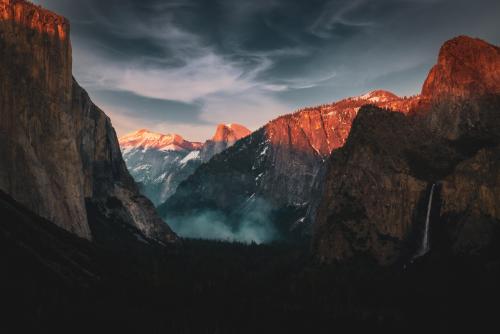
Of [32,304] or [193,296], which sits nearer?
[32,304]

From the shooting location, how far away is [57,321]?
429 feet

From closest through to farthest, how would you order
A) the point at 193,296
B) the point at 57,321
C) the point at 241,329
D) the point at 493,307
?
the point at 57,321, the point at 241,329, the point at 493,307, the point at 193,296

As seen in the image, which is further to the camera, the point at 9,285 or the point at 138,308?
the point at 138,308

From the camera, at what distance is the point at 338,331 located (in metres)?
158

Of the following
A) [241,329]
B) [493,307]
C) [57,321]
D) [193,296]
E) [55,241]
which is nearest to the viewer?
[57,321]

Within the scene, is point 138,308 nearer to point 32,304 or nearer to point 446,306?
point 32,304

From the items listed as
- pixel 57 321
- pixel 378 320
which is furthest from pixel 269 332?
pixel 57 321

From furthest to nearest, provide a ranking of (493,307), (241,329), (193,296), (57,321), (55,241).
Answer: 1. (193,296)
2. (55,241)
3. (493,307)
4. (241,329)
5. (57,321)

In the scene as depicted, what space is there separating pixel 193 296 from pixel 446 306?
79.4 m

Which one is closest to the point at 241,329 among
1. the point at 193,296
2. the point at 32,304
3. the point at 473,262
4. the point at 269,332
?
the point at 269,332

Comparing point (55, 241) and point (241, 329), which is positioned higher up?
point (55, 241)

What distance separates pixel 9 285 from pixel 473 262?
481ft

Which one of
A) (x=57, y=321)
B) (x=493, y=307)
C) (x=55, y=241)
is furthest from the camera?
(x=55, y=241)

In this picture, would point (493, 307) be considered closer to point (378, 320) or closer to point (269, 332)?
point (378, 320)
